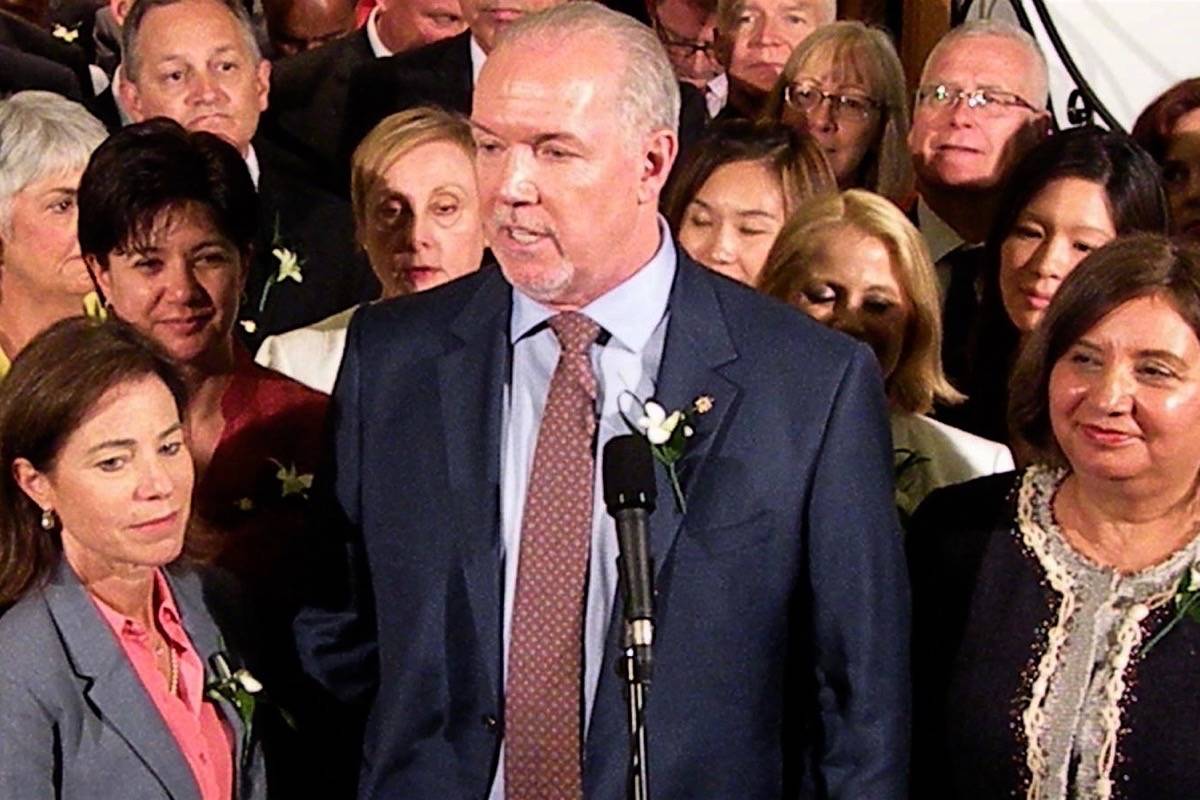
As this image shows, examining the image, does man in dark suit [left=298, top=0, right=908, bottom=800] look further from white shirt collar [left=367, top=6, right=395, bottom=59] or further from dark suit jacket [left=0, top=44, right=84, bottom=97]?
white shirt collar [left=367, top=6, right=395, bottom=59]

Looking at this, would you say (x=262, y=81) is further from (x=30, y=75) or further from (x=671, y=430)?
(x=671, y=430)

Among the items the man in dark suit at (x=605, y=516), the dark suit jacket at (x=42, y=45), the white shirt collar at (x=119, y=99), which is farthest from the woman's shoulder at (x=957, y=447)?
the dark suit jacket at (x=42, y=45)

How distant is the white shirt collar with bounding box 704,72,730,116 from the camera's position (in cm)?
542

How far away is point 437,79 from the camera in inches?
196

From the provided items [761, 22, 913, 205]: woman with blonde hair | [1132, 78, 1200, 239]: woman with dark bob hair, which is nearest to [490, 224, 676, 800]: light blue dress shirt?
[1132, 78, 1200, 239]: woman with dark bob hair

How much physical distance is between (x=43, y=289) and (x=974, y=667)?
187cm

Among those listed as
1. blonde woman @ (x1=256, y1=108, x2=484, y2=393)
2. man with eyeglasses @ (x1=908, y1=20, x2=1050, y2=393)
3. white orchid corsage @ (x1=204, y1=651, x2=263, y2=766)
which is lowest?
white orchid corsage @ (x1=204, y1=651, x2=263, y2=766)

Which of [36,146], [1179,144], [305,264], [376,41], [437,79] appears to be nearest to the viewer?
[36,146]

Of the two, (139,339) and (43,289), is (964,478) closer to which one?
(139,339)

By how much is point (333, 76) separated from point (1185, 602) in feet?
9.61

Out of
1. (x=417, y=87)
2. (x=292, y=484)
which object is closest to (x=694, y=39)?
(x=417, y=87)

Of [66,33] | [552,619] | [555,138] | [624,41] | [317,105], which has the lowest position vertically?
[552,619]

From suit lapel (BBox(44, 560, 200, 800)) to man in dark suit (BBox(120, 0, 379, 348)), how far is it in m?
1.50

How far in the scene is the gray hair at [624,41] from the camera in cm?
267
